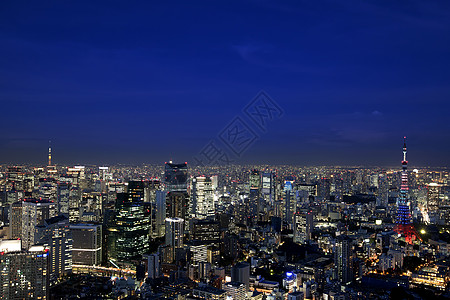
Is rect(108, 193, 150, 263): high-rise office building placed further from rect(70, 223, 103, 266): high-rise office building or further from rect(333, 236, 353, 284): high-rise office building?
rect(333, 236, 353, 284): high-rise office building

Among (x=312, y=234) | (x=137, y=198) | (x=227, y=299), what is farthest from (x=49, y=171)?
(x=227, y=299)

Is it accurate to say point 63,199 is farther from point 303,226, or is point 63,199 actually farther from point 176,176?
point 303,226

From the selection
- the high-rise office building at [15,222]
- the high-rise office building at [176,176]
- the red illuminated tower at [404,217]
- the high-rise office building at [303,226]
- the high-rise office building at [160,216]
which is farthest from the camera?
the high-rise office building at [176,176]

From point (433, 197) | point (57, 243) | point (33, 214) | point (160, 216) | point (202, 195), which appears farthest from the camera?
point (433, 197)

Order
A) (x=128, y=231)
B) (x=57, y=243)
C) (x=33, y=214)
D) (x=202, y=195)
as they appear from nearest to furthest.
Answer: (x=57, y=243), (x=33, y=214), (x=128, y=231), (x=202, y=195)

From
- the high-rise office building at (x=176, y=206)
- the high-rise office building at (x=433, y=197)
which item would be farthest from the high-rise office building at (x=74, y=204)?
the high-rise office building at (x=433, y=197)

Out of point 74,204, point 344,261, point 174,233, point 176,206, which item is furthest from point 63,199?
point 344,261

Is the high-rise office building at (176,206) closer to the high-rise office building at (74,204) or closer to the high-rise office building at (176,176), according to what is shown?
the high-rise office building at (176,176)
